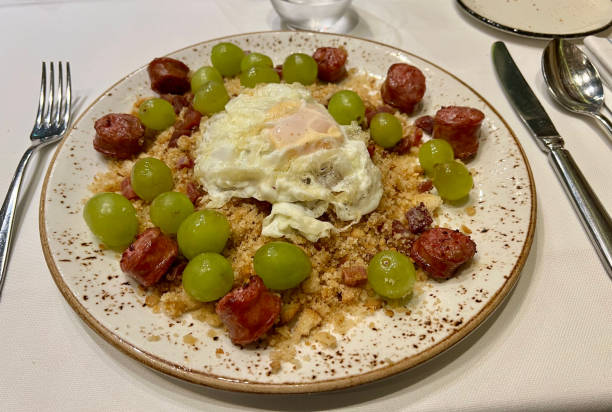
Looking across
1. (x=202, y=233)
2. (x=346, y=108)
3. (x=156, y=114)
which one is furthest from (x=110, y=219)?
(x=346, y=108)

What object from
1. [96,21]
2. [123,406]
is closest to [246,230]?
[123,406]

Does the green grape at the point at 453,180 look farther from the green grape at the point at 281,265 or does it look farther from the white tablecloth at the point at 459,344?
the green grape at the point at 281,265

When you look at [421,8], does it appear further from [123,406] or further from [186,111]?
[123,406]

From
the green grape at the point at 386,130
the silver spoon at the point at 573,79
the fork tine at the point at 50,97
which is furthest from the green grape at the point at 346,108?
the fork tine at the point at 50,97

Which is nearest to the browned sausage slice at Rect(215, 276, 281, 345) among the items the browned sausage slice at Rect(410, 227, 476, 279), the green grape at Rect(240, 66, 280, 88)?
the browned sausage slice at Rect(410, 227, 476, 279)

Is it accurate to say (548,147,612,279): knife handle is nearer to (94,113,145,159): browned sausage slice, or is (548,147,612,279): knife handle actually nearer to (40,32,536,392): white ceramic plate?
(40,32,536,392): white ceramic plate

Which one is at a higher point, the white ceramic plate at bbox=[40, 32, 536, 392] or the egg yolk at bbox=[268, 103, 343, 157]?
the egg yolk at bbox=[268, 103, 343, 157]

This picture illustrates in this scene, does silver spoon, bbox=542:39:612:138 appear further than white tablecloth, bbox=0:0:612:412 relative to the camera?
Yes
